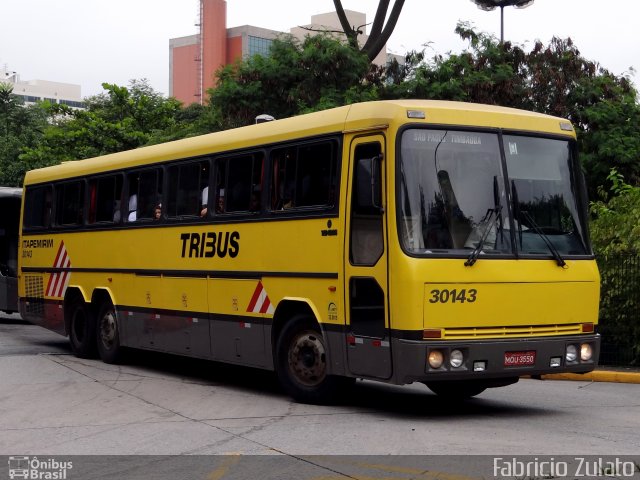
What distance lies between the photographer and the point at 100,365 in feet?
54.0

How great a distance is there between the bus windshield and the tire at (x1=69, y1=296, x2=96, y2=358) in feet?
27.0

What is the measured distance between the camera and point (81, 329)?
1759 centimetres

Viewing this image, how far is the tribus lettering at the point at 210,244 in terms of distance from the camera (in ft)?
43.6

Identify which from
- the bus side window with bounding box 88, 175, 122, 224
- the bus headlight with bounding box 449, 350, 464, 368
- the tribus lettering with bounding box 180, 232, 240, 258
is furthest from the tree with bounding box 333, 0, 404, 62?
the bus headlight with bounding box 449, 350, 464, 368

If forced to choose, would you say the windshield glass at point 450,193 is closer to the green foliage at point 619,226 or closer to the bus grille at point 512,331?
the bus grille at point 512,331

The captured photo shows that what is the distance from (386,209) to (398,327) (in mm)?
1166

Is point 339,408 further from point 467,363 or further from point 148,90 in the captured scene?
point 148,90

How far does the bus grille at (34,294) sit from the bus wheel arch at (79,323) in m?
1.20

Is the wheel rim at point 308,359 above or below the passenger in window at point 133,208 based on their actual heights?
below

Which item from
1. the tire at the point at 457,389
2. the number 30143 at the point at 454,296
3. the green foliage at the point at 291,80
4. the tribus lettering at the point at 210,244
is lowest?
the tire at the point at 457,389

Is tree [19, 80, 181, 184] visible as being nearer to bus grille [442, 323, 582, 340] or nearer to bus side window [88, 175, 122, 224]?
bus side window [88, 175, 122, 224]

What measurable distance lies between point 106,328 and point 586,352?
324 inches

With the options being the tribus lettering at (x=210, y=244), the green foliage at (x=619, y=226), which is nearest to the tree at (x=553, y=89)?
the green foliage at (x=619, y=226)
